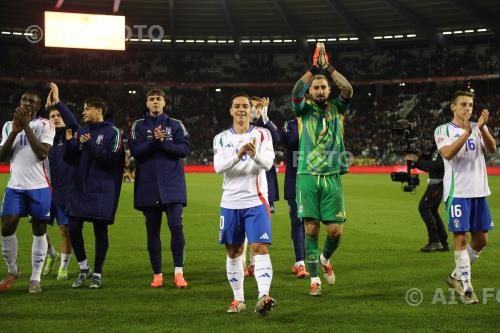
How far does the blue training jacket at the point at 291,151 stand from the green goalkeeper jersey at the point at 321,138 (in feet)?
3.19

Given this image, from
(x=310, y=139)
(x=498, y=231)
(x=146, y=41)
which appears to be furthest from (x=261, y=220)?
(x=146, y=41)

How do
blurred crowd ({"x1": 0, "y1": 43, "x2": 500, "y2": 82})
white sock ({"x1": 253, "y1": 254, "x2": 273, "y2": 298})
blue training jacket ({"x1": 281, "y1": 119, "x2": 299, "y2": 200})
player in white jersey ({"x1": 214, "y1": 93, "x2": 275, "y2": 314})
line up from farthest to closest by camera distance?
blurred crowd ({"x1": 0, "y1": 43, "x2": 500, "y2": 82}), blue training jacket ({"x1": 281, "y1": 119, "x2": 299, "y2": 200}), player in white jersey ({"x1": 214, "y1": 93, "x2": 275, "y2": 314}), white sock ({"x1": 253, "y1": 254, "x2": 273, "y2": 298})

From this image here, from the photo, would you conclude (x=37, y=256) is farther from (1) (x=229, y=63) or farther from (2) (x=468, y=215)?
(1) (x=229, y=63)

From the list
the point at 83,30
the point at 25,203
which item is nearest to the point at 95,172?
the point at 25,203

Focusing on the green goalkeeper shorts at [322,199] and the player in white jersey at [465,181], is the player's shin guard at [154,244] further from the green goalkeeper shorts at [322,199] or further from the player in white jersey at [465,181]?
the player in white jersey at [465,181]

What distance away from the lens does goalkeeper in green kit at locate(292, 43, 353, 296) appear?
6.88 metres

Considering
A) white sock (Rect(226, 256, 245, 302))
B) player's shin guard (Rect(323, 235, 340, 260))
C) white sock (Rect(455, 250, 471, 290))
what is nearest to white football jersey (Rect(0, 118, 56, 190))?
white sock (Rect(226, 256, 245, 302))

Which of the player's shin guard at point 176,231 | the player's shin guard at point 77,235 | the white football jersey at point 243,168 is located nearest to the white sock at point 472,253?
the white football jersey at point 243,168

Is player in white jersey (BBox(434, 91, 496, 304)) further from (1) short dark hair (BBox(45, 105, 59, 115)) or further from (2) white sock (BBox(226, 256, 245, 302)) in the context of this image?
(1) short dark hair (BBox(45, 105, 59, 115))

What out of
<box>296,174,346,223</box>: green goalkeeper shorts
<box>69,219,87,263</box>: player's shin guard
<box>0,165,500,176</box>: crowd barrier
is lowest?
<box>69,219,87,263</box>: player's shin guard

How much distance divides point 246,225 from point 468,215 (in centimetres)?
227

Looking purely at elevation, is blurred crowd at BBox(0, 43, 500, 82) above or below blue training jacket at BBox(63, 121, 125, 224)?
above

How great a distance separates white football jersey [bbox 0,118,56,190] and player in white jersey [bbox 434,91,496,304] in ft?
14.0

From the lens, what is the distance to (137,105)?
2237 inches
